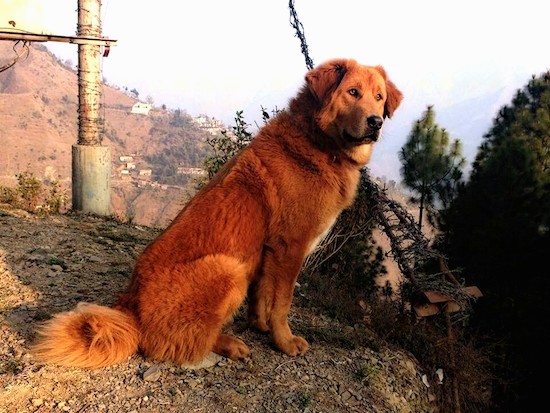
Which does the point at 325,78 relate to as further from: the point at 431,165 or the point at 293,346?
the point at 431,165

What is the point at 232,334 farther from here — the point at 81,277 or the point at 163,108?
the point at 163,108

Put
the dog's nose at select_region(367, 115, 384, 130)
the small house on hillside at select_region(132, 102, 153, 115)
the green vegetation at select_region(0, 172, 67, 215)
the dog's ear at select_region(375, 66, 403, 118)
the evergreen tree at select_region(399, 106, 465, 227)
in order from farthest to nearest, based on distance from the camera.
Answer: the small house on hillside at select_region(132, 102, 153, 115)
the evergreen tree at select_region(399, 106, 465, 227)
the green vegetation at select_region(0, 172, 67, 215)
the dog's ear at select_region(375, 66, 403, 118)
the dog's nose at select_region(367, 115, 384, 130)

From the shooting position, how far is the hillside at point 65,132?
2398 inches

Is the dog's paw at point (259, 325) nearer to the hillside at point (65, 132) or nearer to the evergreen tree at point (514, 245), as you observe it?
the evergreen tree at point (514, 245)

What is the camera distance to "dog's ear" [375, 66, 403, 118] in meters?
4.20

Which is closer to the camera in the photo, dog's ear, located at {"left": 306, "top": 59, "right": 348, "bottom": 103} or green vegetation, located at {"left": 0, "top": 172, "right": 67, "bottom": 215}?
dog's ear, located at {"left": 306, "top": 59, "right": 348, "bottom": 103}

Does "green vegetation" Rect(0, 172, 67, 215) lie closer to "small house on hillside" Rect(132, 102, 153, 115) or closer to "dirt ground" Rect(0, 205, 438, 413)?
"dirt ground" Rect(0, 205, 438, 413)

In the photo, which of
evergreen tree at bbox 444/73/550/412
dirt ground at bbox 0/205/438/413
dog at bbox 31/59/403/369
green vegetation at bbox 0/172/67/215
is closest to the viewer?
dirt ground at bbox 0/205/438/413

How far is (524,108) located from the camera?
41.7ft

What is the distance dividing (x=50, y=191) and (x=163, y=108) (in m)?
103

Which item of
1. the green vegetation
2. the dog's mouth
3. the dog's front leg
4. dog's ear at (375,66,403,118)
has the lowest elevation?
the dog's front leg

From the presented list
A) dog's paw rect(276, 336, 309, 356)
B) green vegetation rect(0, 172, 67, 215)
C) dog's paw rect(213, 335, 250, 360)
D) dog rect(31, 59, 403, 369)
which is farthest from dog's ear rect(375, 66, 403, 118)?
green vegetation rect(0, 172, 67, 215)

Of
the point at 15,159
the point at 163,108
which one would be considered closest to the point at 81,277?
the point at 15,159

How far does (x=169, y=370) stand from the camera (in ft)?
11.5
